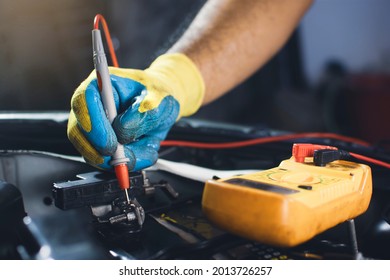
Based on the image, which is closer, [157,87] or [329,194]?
[329,194]

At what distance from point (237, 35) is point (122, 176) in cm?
58

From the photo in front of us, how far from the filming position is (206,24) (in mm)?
1015

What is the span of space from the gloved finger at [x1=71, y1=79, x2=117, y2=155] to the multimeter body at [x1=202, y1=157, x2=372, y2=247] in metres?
0.15

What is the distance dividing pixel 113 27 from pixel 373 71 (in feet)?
3.30

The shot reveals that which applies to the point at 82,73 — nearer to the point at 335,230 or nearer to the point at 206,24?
the point at 206,24

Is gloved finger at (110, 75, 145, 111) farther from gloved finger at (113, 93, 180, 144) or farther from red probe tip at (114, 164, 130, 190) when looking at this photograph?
red probe tip at (114, 164, 130, 190)

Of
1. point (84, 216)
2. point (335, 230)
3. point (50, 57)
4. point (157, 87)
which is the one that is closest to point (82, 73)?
point (50, 57)

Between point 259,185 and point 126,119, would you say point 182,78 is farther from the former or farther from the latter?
point 259,185

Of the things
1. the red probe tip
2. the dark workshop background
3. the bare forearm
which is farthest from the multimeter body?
the dark workshop background

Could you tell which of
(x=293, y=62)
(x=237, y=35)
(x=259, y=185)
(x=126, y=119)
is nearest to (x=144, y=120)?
(x=126, y=119)

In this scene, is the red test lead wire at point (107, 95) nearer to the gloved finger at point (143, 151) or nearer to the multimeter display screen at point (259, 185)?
the gloved finger at point (143, 151)

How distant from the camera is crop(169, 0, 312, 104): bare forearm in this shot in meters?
0.96

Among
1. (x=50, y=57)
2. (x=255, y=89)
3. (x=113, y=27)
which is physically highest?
(x=113, y=27)

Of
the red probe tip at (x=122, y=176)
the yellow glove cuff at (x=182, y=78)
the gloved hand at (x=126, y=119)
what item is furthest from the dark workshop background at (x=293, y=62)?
the red probe tip at (x=122, y=176)
